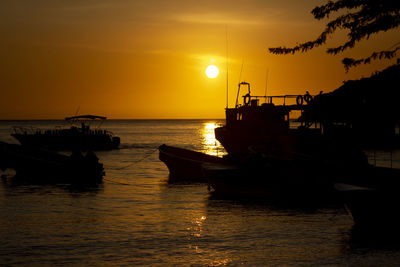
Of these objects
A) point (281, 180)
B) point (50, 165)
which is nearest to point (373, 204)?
point (281, 180)

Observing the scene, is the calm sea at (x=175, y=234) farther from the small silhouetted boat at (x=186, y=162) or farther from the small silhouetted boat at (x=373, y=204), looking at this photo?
the small silhouetted boat at (x=186, y=162)

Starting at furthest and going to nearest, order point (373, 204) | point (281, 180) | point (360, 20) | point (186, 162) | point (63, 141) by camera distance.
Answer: point (63, 141) < point (186, 162) < point (281, 180) < point (373, 204) < point (360, 20)

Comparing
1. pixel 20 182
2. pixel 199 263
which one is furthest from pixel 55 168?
pixel 199 263

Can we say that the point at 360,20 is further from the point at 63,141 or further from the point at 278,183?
the point at 63,141

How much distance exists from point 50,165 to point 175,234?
19.5 m

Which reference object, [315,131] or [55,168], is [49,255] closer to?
[55,168]

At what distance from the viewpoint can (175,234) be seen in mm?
19266

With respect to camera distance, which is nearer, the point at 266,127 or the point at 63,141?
the point at 266,127

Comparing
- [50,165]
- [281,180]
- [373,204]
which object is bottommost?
[50,165]

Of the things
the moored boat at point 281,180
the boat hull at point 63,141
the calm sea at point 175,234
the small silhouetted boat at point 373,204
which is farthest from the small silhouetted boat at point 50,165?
the boat hull at point 63,141

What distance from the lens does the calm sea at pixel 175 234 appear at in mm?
15680

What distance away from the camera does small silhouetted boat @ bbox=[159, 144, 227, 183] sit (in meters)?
37.5

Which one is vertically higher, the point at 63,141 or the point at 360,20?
the point at 360,20

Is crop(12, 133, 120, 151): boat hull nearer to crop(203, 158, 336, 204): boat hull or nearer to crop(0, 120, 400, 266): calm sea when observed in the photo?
crop(0, 120, 400, 266): calm sea
